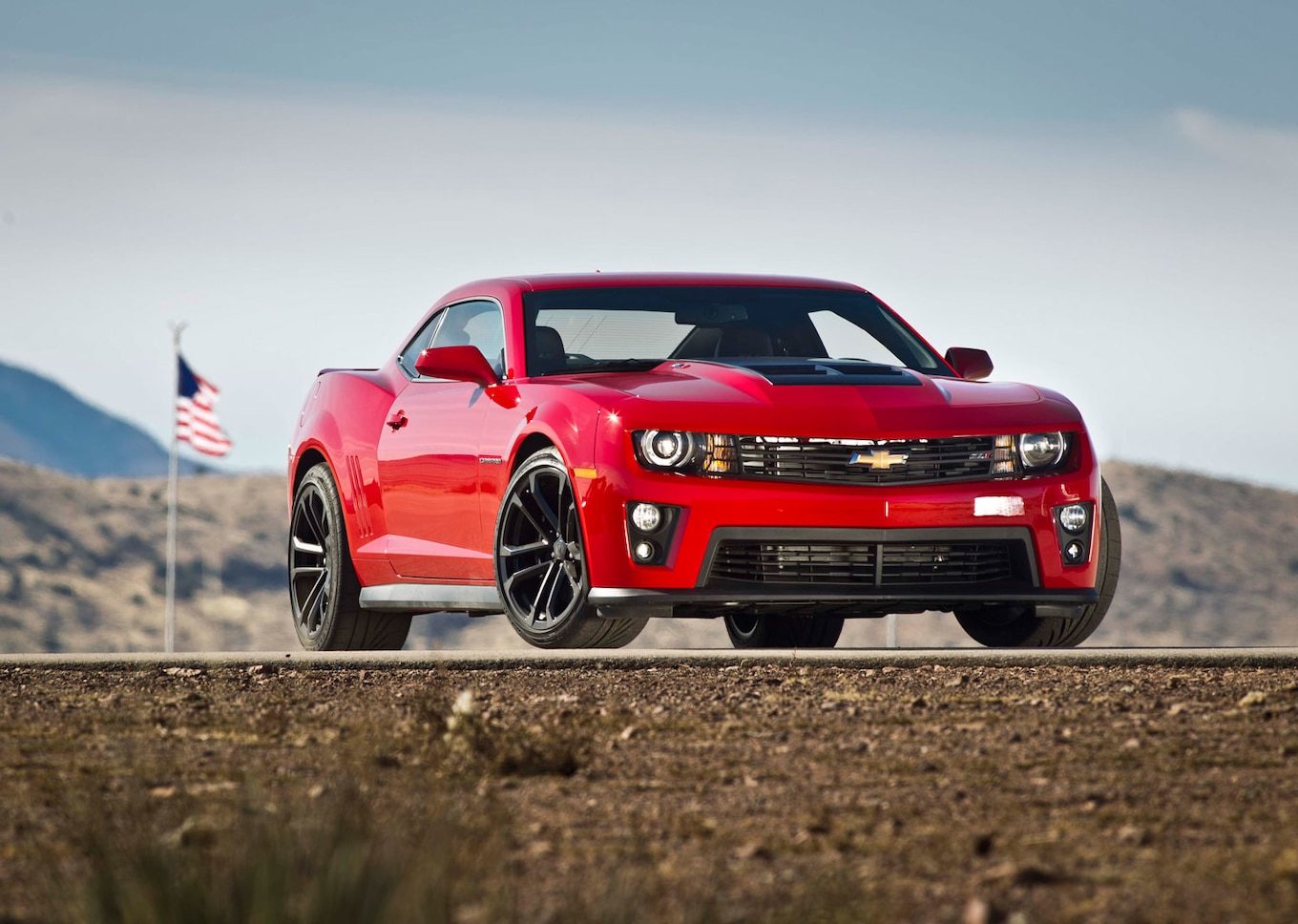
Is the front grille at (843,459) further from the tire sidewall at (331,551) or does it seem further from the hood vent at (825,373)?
the tire sidewall at (331,551)

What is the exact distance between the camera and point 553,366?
1009cm

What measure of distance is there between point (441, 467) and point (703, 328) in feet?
4.56

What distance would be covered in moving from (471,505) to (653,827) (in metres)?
5.00

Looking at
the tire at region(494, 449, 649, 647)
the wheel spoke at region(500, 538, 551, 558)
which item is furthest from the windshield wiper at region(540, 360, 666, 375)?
the wheel spoke at region(500, 538, 551, 558)

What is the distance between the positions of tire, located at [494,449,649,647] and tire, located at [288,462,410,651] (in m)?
1.74

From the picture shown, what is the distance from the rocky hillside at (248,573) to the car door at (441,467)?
72.6 metres

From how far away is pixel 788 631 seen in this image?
38.8 ft

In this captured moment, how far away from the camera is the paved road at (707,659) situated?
28.6 feet

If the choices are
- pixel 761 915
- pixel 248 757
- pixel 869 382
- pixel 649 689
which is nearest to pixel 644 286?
pixel 869 382

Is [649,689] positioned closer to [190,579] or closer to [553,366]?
[553,366]

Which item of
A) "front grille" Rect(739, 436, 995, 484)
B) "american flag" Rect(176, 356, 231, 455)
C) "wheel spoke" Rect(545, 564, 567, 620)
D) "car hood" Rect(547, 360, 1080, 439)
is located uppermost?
"car hood" Rect(547, 360, 1080, 439)

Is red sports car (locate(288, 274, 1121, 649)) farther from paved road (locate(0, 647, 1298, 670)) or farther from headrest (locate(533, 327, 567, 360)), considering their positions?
paved road (locate(0, 647, 1298, 670))

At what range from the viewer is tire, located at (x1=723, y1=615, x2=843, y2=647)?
38.8ft

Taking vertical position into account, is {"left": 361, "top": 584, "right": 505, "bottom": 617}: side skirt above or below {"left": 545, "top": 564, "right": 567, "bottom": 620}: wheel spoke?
below
